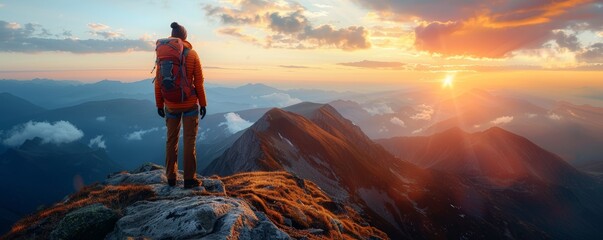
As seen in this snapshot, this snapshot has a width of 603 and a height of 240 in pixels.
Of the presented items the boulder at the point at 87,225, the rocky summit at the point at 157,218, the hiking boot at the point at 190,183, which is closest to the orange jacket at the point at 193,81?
the hiking boot at the point at 190,183

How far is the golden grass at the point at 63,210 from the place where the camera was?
1384cm

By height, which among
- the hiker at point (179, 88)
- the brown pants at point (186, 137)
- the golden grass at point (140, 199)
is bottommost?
the golden grass at point (140, 199)

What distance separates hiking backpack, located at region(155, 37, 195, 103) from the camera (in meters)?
14.4

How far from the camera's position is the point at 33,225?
47.3 feet

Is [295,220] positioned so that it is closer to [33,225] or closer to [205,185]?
[205,185]

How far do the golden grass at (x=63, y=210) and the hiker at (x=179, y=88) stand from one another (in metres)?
2.97

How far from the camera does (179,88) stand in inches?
582

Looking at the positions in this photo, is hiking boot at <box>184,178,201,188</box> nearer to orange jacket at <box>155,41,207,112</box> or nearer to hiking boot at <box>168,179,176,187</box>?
hiking boot at <box>168,179,176,187</box>

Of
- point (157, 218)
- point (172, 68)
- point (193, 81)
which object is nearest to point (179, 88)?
point (193, 81)

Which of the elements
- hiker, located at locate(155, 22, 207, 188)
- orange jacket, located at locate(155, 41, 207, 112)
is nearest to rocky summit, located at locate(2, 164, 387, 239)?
hiker, located at locate(155, 22, 207, 188)

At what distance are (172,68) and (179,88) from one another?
0.95 metres

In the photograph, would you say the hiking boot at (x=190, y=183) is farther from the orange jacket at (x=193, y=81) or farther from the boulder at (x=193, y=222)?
the orange jacket at (x=193, y=81)

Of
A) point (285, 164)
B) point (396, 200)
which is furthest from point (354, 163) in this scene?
point (285, 164)

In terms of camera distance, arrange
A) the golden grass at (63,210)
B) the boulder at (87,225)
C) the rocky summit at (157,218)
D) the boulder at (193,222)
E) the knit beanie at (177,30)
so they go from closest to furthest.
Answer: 1. the boulder at (193,222)
2. the rocky summit at (157,218)
3. the boulder at (87,225)
4. the golden grass at (63,210)
5. the knit beanie at (177,30)
